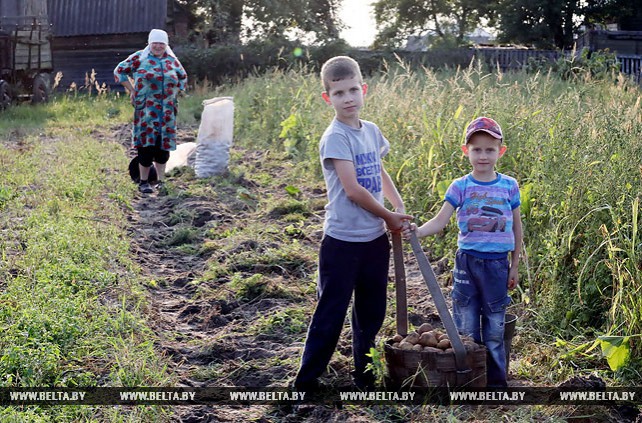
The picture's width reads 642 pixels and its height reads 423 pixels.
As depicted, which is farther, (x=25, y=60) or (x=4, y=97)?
(x=25, y=60)

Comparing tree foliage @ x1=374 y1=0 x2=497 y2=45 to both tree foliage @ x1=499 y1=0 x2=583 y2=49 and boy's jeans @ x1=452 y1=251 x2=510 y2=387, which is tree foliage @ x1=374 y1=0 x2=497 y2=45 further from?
boy's jeans @ x1=452 y1=251 x2=510 y2=387

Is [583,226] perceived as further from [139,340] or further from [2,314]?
[2,314]

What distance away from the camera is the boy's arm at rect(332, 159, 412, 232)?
3.70 metres

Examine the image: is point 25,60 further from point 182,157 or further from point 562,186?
point 562,186

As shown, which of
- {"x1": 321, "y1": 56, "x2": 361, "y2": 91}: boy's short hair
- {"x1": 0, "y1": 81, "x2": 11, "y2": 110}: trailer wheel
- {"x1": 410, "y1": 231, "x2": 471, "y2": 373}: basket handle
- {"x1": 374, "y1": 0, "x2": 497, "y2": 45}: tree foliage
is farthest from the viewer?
{"x1": 374, "y1": 0, "x2": 497, "y2": 45}: tree foliage

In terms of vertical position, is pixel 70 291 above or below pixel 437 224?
below

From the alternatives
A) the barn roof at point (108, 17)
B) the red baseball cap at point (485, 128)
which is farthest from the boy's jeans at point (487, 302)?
the barn roof at point (108, 17)

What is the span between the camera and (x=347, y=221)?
A: 3801 mm

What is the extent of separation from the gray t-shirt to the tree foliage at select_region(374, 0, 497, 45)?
138 ft

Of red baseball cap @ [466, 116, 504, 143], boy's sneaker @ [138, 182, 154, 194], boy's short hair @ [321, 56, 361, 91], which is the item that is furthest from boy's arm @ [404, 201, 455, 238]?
boy's sneaker @ [138, 182, 154, 194]

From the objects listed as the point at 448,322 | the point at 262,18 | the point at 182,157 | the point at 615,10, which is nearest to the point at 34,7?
the point at 262,18

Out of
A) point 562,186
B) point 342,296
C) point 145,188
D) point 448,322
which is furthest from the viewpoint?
point 145,188

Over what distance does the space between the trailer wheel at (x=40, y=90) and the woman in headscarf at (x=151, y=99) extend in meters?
10.4

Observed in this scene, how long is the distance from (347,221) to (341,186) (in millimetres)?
162
